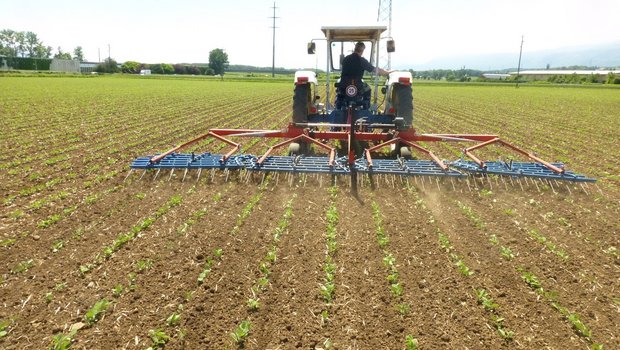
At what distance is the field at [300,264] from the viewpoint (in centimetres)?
262

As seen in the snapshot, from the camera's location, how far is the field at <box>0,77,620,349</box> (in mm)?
2619

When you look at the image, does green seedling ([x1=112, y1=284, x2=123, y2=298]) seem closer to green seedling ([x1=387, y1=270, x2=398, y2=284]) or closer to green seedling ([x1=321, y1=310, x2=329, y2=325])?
green seedling ([x1=321, y1=310, x2=329, y2=325])

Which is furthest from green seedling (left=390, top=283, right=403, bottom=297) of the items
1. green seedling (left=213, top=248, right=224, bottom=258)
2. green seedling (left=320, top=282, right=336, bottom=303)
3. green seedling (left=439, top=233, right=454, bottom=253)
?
green seedling (left=213, top=248, right=224, bottom=258)

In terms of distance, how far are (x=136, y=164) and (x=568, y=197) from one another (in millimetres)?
5688

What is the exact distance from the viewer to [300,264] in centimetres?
345

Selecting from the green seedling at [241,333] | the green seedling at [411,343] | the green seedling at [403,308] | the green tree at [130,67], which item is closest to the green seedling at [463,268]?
the green seedling at [403,308]

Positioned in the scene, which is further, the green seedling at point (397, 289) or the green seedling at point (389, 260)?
the green seedling at point (389, 260)

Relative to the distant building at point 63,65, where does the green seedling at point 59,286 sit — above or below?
below

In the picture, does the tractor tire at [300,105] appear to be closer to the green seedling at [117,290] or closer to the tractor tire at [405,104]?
the tractor tire at [405,104]

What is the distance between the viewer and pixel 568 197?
512 cm

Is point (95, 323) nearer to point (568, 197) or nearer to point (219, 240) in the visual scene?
point (219, 240)

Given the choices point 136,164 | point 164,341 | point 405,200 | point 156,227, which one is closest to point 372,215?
point 405,200

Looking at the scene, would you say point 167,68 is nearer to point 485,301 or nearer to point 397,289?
point 397,289

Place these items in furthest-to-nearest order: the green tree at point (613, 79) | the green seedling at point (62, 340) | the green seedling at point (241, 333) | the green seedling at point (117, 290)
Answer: the green tree at point (613, 79), the green seedling at point (117, 290), the green seedling at point (241, 333), the green seedling at point (62, 340)
